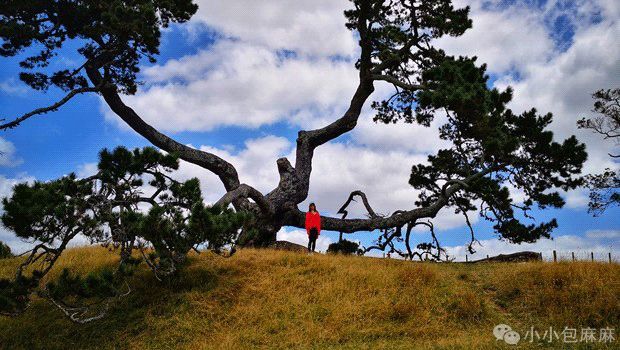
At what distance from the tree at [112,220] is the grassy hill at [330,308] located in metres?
0.90

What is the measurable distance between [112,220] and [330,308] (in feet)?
17.0

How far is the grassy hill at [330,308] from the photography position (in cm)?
970

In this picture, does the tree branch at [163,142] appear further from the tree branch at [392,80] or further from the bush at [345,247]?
the tree branch at [392,80]

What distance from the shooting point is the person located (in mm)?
16047

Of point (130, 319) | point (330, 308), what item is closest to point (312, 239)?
point (330, 308)

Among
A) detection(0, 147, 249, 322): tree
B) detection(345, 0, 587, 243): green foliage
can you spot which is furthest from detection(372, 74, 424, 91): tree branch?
detection(0, 147, 249, 322): tree

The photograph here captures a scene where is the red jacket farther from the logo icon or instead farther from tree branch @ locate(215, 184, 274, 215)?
the logo icon

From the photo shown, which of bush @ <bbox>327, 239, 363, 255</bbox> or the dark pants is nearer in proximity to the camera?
the dark pants

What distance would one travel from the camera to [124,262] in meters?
10.3

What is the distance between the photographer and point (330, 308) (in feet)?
34.8

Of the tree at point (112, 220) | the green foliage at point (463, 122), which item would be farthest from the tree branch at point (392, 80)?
the tree at point (112, 220)

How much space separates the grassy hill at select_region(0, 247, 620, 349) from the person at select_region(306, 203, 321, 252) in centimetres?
284

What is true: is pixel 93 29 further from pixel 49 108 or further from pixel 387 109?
pixel 387 109

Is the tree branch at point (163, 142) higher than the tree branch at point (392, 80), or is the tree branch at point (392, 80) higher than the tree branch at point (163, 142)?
the tree branch at point (392, 80)
